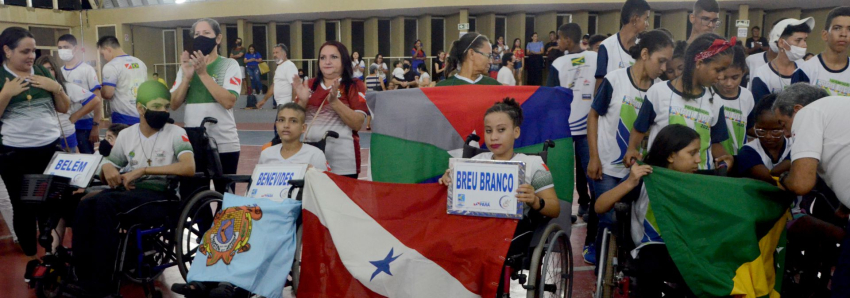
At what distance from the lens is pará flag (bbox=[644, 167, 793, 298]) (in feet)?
10.1

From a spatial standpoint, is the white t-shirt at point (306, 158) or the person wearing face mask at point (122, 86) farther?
the person wearing face mask at point (122, 86)

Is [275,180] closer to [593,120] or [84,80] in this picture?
[593,120]

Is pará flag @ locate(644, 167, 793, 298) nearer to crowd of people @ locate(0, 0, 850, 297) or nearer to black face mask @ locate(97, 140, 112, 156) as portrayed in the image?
crowd of people @ locate(0, 0, 850, 297)

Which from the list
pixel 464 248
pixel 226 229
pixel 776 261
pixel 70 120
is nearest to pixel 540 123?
pixel 464 248

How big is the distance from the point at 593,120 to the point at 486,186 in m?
1.21

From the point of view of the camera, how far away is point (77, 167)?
4242 millimetres

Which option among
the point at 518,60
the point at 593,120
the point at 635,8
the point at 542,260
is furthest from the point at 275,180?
the point at 518,60

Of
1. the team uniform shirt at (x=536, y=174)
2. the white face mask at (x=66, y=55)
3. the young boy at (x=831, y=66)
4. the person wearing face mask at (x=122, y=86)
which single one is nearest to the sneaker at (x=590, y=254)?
the team uniform shirt at (x=536, y=174)

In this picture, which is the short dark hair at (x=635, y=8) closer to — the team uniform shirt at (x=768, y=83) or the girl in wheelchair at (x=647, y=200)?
the team uniform shirt at (x=768, y=83)

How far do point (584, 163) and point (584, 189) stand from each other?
124 cm

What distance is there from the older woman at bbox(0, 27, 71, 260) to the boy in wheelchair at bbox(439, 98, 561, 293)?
9.97 ft

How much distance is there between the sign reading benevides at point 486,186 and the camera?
3180 mm

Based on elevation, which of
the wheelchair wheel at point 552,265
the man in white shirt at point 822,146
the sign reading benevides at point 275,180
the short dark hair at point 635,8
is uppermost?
the short dark hair at point 635,8

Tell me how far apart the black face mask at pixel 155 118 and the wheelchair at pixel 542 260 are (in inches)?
72.9
